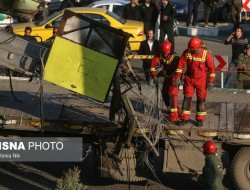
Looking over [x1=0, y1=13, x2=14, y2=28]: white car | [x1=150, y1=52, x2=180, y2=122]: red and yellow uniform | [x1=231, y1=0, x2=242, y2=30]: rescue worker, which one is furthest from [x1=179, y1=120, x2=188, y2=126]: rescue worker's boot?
[x1=0, y1=13, x2=14, y2=28]: white car

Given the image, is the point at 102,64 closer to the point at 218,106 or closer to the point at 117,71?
the point at 117,71

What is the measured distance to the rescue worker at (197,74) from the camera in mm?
13297

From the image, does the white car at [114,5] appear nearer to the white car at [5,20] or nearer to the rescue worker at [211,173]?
the white car at [5,20]

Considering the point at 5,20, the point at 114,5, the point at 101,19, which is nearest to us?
the point at 101,19

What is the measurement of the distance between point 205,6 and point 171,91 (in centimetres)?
1697

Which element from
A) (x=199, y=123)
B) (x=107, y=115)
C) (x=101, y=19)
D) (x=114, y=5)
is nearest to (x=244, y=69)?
(x=199, y=123)

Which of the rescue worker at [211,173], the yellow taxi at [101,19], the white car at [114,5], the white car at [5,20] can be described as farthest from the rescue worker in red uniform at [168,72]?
the white car at [5,20]

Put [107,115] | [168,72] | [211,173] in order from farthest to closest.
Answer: [168,72] < [107,115] < [211,173]

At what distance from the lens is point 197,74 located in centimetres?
1344

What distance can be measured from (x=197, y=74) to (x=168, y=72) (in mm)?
733

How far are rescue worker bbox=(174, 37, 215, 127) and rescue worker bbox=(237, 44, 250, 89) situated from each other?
4764mm

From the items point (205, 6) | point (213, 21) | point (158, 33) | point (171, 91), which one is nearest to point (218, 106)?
point (171, 91)

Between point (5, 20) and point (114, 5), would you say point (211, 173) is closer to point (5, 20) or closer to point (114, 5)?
point (114, 5)

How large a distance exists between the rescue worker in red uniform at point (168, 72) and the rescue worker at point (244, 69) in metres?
4.39
